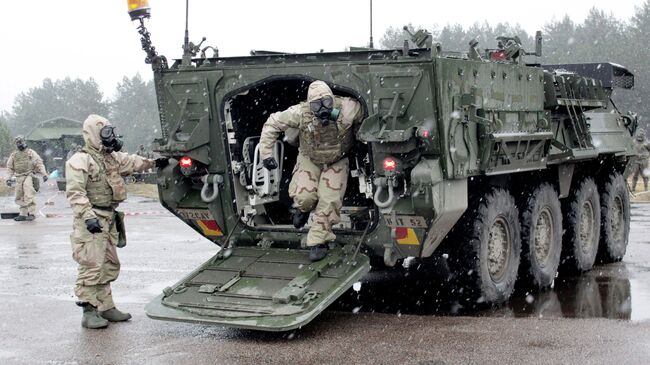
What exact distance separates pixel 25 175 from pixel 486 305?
12.6 m

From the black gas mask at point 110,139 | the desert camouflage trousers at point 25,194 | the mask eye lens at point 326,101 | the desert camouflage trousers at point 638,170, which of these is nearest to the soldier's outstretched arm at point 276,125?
the mask eye lens at point 326,101

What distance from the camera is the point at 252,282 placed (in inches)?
309

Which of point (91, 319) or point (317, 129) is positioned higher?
point (317, 129)

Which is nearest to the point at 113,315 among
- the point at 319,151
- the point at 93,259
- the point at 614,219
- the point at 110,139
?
the point at 93,259

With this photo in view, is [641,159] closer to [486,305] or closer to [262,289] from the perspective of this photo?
[486,305]

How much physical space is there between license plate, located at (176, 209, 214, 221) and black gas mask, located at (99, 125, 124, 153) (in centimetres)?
118

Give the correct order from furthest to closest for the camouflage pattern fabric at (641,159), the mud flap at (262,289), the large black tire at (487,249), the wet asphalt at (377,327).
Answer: the camouflage pattern fabric at (641,159)
the large black tire at (487,249)
the mud flap at (262,289)
the wet asphalt at (377,327)

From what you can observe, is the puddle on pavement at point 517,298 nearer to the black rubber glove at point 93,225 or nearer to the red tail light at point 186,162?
the red tail light at point 186,162

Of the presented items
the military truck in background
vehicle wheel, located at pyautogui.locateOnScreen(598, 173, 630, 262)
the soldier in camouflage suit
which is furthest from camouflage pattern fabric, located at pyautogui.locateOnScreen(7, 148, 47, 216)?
the military truck in background

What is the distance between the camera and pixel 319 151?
8289 millimetres

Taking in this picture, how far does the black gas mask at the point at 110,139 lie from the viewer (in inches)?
311

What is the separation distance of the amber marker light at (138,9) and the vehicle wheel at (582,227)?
5155mm

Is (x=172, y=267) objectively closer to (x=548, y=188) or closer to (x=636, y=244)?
(x=548, y=188)

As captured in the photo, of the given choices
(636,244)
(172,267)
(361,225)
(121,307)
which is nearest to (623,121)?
(636,244)
